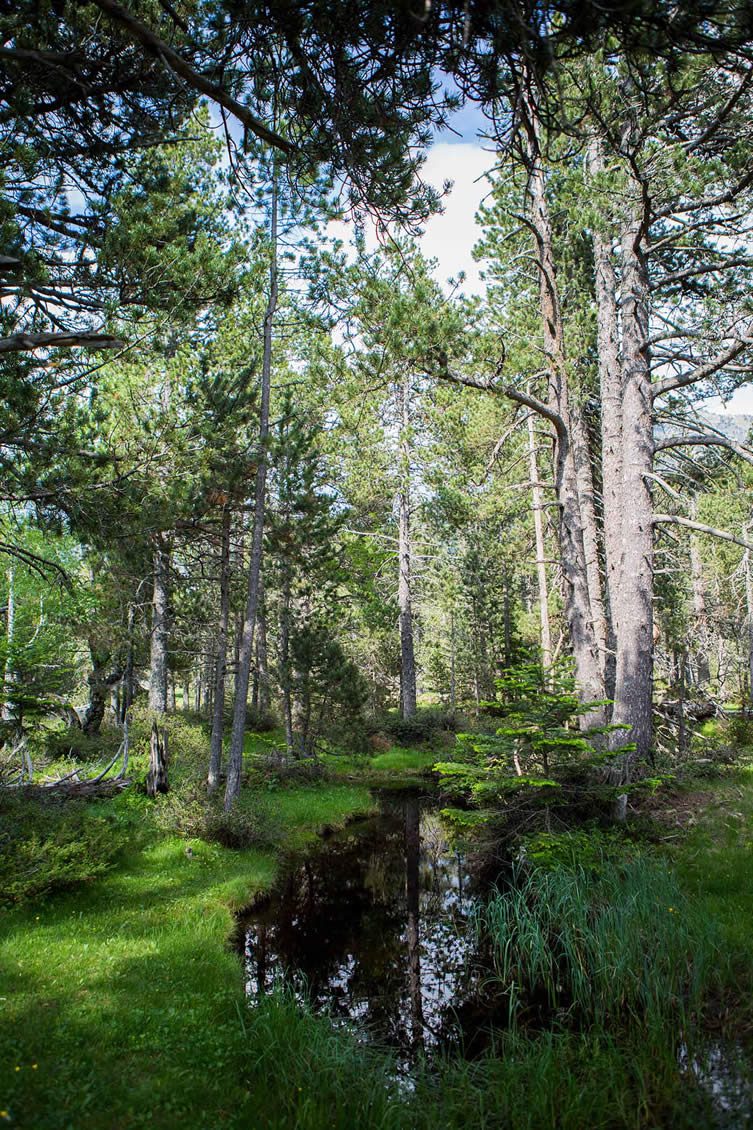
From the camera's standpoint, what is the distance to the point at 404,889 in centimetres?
922

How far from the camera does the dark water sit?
5625 millimetres

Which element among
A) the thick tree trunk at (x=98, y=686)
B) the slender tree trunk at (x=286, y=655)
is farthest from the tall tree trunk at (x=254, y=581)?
the thick tree trunk at (x=98, y=686)

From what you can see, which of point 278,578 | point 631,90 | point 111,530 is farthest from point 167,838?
point 631,90

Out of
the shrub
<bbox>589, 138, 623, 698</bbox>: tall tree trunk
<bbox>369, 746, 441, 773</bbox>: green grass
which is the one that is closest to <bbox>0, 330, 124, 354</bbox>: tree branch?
the shrub

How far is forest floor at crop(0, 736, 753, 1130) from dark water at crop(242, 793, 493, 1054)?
0.66m

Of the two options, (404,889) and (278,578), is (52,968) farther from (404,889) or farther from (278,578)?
(278,578)

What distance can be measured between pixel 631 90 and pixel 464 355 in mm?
3670

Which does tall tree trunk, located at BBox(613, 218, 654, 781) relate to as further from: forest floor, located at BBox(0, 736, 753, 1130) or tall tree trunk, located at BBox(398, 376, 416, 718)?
tall tree trunk, located at BBox(398, 376, 416, 718)

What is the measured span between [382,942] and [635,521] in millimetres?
6912

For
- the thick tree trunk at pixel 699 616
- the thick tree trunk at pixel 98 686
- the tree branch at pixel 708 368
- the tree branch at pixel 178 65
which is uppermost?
the tree branch at pixel 708 368

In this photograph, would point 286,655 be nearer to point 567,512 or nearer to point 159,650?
point 159,650

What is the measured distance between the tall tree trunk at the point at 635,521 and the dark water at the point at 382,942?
368 cm

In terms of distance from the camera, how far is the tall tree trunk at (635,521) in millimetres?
9375

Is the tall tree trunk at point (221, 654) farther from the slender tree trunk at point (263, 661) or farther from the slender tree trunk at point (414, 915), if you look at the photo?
the slender tree trunk at point (263, 661)
